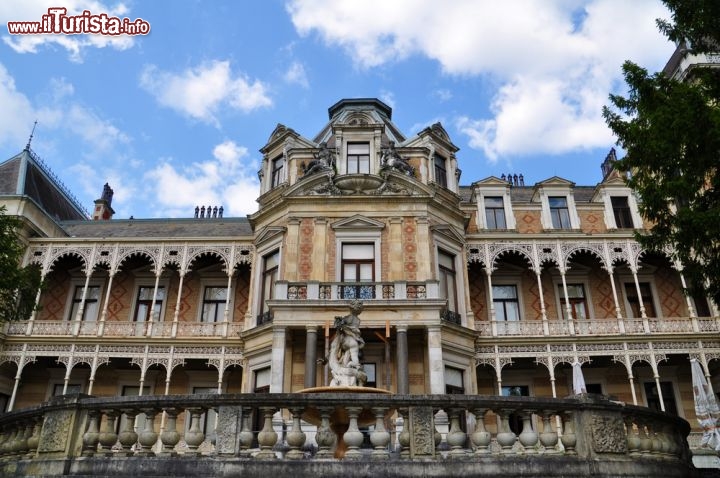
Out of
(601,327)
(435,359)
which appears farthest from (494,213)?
(435,359)

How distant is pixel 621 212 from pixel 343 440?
2116 centimetres

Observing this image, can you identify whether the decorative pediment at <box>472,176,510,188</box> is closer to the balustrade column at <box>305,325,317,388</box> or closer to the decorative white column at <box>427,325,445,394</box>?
the decorative white column at <box>427,325,445,394</box>

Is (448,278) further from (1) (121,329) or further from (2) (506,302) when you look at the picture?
A: (1) (121,329)

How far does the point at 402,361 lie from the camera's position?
16.2 meters

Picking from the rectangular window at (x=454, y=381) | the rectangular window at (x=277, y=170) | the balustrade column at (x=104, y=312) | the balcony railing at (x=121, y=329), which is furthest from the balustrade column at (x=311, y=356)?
the balustrade column at (x=104, y=312)

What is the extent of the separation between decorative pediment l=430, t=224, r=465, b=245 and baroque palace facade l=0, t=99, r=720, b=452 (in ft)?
0.25

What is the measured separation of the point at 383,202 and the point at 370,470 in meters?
14.4

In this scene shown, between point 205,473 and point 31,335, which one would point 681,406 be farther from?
point 31,335

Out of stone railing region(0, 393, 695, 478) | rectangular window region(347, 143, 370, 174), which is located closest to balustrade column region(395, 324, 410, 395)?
rectangular window region(347, 143, 370, 174)

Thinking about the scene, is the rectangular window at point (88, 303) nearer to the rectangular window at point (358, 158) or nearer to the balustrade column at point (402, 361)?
the rectangular window at point (358, 158)

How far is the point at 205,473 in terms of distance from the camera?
571cm

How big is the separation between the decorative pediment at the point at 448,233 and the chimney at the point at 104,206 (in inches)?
907

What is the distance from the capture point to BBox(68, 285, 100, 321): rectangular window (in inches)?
885

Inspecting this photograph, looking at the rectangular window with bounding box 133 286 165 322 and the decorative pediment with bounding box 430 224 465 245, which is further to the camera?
the rectangular window with bounding box 133 286 165 322
